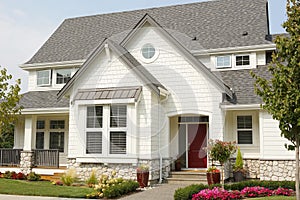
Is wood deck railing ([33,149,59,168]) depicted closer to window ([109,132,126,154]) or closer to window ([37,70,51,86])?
window ([109,132,126,154])

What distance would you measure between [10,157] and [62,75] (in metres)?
5.63

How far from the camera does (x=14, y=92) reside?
48.1 ft

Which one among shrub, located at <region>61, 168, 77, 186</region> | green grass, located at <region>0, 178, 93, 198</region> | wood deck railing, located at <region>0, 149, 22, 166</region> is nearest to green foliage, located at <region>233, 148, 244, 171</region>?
green grass, located at <region>0, 178, 93, 198</region>

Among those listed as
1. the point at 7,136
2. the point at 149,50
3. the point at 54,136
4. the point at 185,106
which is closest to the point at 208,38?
the point at 149,50

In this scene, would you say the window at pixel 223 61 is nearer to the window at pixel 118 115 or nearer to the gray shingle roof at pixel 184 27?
the gray shingle roof at pixel 184 27

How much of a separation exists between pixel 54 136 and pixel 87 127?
6.14m

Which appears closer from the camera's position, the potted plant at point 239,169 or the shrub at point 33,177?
the potted plant at point 239,169

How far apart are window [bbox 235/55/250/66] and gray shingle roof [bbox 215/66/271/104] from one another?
1.59 ft

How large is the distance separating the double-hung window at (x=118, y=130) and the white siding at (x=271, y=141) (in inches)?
230

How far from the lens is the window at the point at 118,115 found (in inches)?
584

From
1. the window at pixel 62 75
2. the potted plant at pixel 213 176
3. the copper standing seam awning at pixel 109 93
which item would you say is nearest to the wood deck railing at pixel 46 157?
the copper standing seam awning at pixel 109 93

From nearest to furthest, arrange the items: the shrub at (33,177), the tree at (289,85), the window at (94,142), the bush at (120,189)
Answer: the tree at (289,85)
the bush at (120,189)
the window at (94,142)
the shrub at (33,177)

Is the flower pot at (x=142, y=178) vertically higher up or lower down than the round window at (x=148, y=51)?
lower down

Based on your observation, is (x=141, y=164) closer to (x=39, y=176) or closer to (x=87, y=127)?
(x=87, y=127)
